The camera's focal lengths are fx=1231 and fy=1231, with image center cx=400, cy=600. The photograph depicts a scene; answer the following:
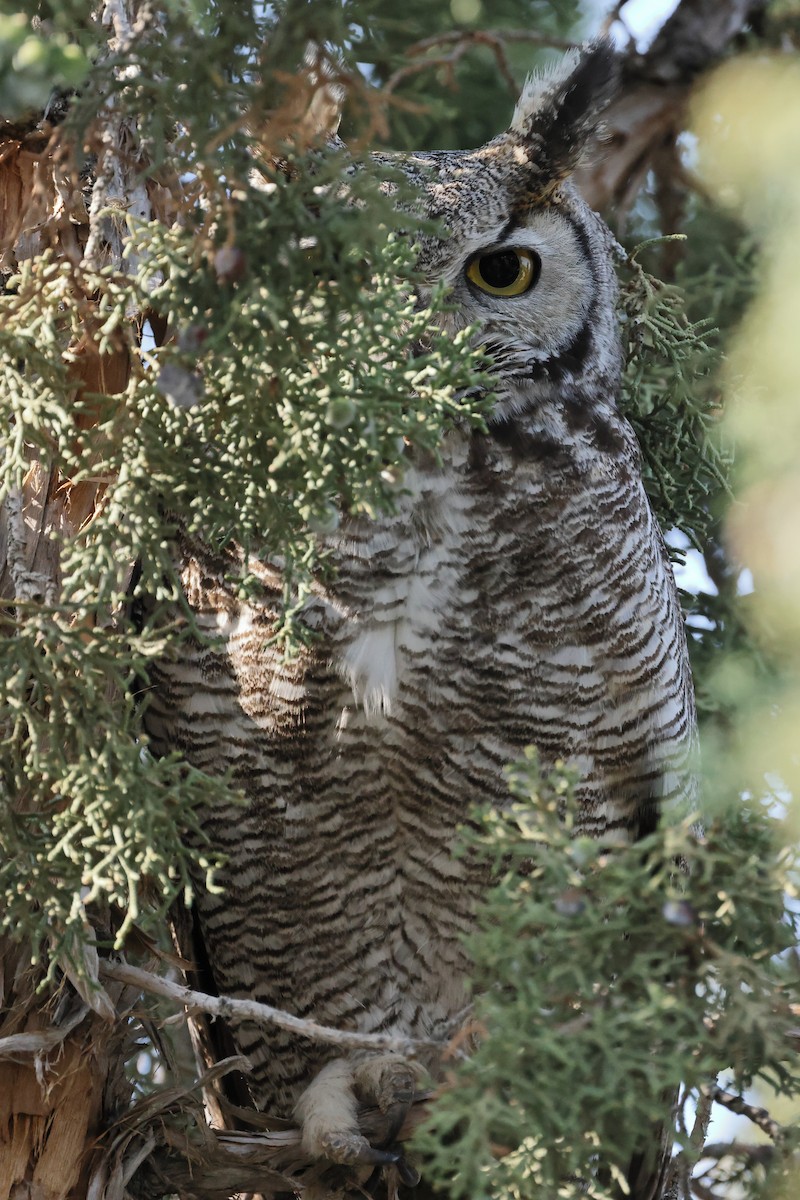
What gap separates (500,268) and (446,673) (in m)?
0.58

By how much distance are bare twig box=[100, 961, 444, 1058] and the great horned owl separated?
0.24m

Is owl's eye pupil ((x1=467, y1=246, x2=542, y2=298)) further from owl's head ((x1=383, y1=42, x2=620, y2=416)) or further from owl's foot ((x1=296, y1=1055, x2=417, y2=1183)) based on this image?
owl's foot ((x1=296, y1=1055, x2=417, y2=1183))

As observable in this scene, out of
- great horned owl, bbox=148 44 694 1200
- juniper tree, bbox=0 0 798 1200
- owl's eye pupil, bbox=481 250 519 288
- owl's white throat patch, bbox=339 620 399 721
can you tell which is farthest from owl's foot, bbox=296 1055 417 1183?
owl's eye pupil, bbox=481 250 519 288

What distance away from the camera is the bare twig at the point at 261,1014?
44.6 inches

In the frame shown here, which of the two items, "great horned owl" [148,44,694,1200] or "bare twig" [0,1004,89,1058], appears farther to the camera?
"great horned owl" [148,44,694,1200]

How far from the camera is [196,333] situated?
1092 mm

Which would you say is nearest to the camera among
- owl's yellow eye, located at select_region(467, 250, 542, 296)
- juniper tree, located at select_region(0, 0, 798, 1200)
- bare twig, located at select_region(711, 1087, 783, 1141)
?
juniper tree, located at select_region(0, 0, 798, 1200)

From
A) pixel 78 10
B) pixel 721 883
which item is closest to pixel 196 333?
pixel 78 10

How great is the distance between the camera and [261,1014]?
121cm

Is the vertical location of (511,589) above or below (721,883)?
above

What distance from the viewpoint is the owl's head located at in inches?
66.4

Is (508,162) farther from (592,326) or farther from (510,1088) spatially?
(510,1088)

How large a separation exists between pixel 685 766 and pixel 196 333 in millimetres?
1010

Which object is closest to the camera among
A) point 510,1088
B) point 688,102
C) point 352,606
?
point 510,1088
